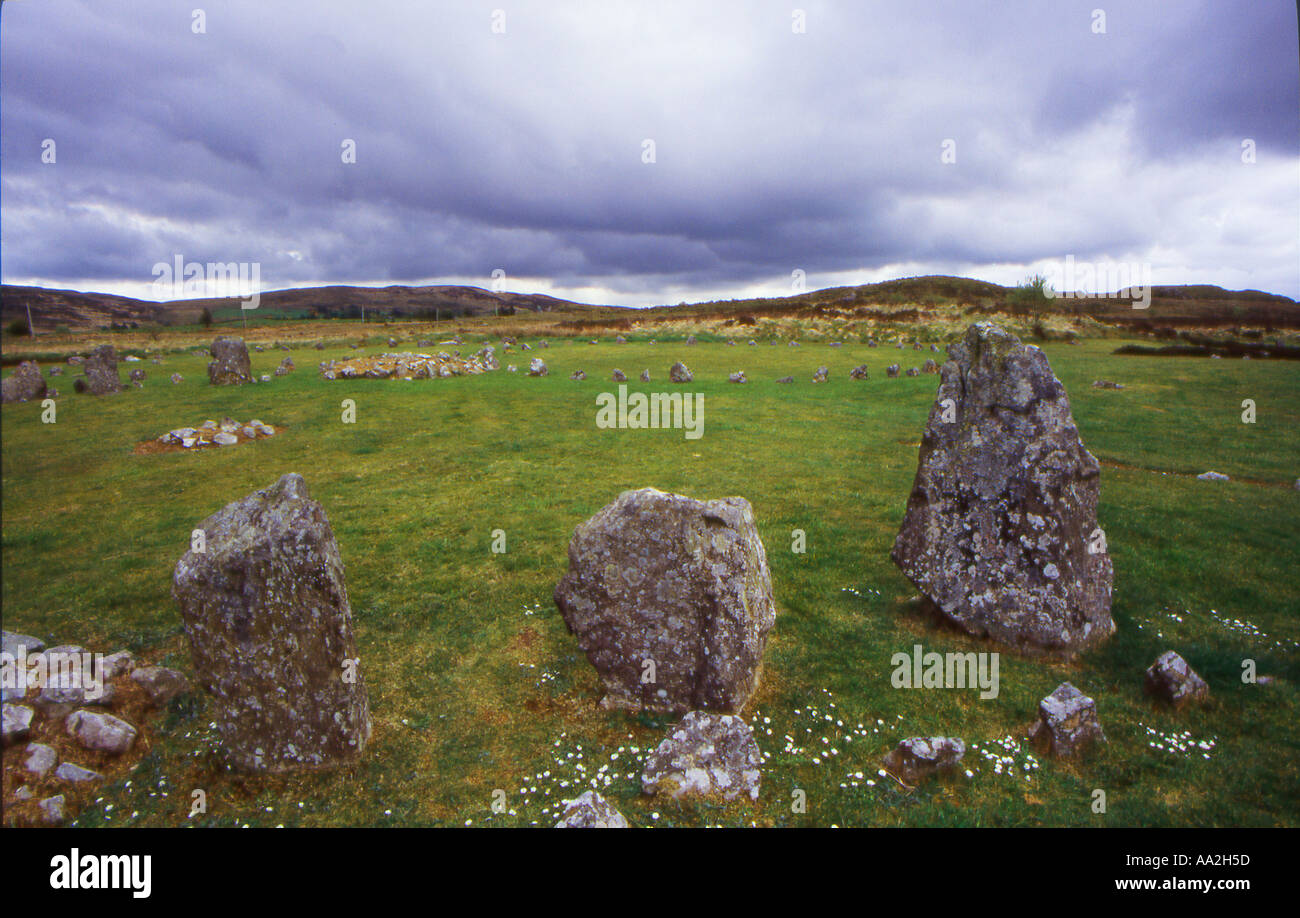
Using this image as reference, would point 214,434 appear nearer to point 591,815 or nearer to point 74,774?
point 74,774

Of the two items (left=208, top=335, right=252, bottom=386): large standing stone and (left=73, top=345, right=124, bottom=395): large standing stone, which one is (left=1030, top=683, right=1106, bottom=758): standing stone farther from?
(left=73, top=345, right=124, bottom=395): large standing stone

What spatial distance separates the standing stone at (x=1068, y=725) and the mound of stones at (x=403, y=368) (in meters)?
33.7

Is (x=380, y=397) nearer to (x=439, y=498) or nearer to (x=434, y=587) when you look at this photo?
(x=439, y=498)

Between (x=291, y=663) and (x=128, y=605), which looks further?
(x=128, y=605)

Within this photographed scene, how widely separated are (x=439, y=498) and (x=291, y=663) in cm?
950

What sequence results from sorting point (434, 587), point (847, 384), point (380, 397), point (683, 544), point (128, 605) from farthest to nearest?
point (847, 384) < point (380, 397) < point (434, 587) < point (128, 605) < point (683, 544)

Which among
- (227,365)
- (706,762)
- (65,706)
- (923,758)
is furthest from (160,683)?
(227,365)

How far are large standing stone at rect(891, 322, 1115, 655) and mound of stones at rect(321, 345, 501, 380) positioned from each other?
31.2 m

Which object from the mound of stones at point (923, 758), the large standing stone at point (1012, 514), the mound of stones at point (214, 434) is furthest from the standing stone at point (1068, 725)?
the mound of stones at point (214, 434)

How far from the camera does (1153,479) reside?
16.8 metres

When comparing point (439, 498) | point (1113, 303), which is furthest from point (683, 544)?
point (1113, 303)

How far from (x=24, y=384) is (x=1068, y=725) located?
1473 inches

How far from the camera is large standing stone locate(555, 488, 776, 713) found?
7281 millimetres

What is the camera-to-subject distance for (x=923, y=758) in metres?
6.41
